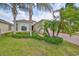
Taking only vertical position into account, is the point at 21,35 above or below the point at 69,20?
below

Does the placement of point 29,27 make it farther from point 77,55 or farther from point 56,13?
point 77,55

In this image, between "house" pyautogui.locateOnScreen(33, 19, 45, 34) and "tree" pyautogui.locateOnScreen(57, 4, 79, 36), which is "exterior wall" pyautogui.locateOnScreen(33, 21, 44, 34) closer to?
"house" pyautogui.locateOnScreen(33, 19, 45, 34)

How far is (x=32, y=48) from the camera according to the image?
6.24 feet

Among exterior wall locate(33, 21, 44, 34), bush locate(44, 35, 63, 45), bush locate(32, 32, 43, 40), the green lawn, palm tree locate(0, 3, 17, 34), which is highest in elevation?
palm tree locate(0, 3, 17, 34)

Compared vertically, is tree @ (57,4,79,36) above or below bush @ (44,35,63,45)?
above

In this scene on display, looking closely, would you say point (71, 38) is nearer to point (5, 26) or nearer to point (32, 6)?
point (32, 6)

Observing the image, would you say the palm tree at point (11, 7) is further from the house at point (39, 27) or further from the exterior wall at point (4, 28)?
the house at point (39, 27)

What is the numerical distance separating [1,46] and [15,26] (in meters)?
0.23

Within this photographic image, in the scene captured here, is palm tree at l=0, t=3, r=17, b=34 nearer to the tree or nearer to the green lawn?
the green lawn

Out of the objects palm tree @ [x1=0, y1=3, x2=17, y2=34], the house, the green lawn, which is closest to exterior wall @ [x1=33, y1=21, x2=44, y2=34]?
the house

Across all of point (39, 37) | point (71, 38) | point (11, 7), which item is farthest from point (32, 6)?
point (71, 38)

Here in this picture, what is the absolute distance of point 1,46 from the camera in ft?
6.21

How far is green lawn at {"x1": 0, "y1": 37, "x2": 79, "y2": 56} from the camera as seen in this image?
74.6 inches

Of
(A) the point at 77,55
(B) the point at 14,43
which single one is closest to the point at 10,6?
(B) the point at 14,43
